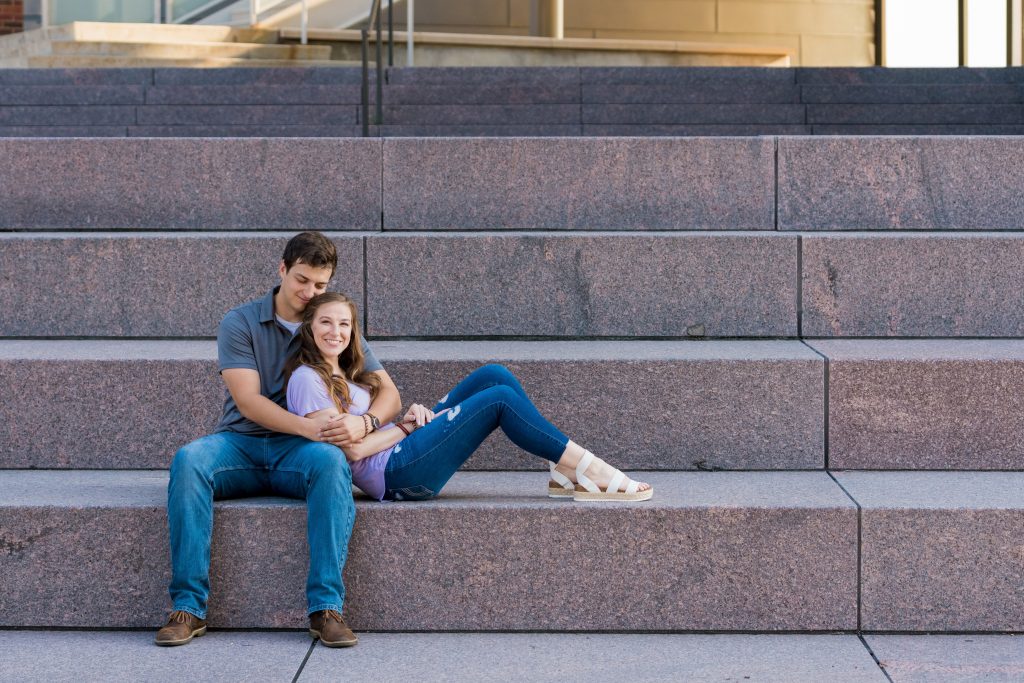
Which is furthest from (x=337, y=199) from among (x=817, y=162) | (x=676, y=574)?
(x=676, y=574)

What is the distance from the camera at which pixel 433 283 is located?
4.96m

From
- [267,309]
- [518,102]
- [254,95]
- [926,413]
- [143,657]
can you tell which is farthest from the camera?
[518,102]

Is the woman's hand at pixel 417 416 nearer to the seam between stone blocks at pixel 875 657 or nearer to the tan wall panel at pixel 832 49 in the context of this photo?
the seam between stone blocks at pixel 875 657

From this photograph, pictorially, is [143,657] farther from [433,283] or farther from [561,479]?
[433,283]

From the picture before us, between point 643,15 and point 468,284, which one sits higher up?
point 643,15

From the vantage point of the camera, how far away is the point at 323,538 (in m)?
3.65

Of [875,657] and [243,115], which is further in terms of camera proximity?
[243,115]

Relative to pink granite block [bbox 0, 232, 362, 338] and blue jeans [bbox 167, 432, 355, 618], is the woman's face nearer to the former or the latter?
blue jeans [bbox 167, 432, 355, 618]

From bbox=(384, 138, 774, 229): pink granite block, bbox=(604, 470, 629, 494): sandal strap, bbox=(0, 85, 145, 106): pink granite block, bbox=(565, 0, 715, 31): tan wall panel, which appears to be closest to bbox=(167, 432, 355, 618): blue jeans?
bbox=(604, 470, 629, 494): sandal strap

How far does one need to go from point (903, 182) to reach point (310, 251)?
2.70 meters

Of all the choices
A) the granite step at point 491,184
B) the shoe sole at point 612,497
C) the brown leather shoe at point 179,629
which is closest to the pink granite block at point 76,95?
the granite step at point 491,184

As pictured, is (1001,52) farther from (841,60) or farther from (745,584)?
(745,584)

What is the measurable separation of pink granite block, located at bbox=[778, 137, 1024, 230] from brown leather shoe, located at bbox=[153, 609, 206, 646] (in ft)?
9.84

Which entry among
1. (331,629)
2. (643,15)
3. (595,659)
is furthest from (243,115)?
(643,15)
